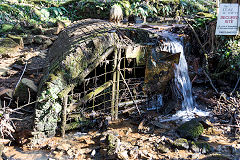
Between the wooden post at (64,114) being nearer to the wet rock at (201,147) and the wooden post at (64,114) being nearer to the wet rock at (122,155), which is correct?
the wet rock at (122,155)

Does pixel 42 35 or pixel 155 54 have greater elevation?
pixel 42 35

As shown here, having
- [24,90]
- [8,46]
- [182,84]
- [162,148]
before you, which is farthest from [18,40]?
[162,148]

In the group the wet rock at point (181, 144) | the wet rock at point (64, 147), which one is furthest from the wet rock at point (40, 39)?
the wet rock at point (181, 144)

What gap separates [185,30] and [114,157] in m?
5.72

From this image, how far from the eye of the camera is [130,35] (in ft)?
21.5

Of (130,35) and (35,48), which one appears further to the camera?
(35,48)

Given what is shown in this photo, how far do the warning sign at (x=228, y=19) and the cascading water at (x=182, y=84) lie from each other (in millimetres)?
1580

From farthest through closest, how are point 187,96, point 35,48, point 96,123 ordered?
point 35,48 → point 187,96 → point 96,123

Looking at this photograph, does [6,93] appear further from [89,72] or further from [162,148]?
[162,148]

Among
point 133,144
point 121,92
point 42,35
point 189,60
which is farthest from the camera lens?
point 42,35

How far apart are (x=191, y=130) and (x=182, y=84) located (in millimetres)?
1844

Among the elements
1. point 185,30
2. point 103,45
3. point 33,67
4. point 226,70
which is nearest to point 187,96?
point 226,70

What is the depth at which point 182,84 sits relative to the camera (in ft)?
24.1

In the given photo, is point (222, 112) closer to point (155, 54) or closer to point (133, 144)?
point (155, 54)
